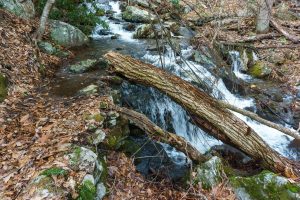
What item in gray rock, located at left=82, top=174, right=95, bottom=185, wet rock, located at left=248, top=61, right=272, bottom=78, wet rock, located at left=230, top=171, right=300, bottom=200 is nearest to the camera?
gray rock, located at left=82, top=174, right=95, bottom=185

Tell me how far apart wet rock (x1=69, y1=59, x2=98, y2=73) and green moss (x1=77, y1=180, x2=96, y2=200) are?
4507 mm

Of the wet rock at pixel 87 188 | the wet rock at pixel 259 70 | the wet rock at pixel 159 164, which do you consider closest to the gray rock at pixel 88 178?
the wet rock at pixel 87 188

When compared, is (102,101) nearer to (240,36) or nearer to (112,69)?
(112,69)

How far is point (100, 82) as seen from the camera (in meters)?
6.82

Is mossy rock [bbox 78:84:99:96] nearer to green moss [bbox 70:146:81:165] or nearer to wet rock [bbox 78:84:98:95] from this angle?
wet rock [bbox 78:84:98:95]

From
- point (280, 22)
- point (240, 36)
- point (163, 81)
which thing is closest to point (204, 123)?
point (163, 81)

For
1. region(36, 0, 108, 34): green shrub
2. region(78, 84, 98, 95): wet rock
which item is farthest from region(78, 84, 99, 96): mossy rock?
region(36, 0, 108, 34): green shrub

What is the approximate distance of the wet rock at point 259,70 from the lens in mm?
10016

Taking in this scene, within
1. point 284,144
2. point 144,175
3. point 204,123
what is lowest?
point 284,144

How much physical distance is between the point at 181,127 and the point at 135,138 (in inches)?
68.2

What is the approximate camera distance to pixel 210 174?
481 cm

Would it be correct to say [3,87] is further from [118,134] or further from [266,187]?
[266,187]

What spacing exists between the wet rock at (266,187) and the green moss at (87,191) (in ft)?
7.04

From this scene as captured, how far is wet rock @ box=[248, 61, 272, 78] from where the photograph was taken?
1002 cm
